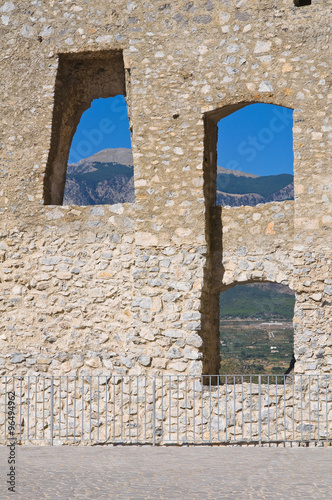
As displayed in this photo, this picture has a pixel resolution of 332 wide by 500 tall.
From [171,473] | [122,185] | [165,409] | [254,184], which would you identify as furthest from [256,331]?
[254,184]


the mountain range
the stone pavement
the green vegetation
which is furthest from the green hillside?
the stone pavement

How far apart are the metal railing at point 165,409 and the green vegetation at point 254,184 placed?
304ft

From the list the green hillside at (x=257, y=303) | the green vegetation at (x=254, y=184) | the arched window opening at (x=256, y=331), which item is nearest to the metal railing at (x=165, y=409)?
the arched window opening at (x=256, y=331)

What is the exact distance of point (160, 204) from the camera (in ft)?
32.5

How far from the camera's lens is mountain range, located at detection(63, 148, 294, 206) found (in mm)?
97125

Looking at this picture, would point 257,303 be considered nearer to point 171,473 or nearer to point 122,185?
point 171,473

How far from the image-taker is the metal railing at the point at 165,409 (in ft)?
29.8

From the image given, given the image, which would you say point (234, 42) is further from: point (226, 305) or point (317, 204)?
point (226, 305)

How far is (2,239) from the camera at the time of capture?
10500 mm

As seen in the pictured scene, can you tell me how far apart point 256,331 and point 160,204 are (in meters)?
35.6

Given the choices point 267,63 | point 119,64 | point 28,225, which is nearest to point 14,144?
point 28,225

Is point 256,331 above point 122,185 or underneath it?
underneath

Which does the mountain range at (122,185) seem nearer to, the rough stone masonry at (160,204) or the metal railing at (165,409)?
the rough stone masonry at (160,204)

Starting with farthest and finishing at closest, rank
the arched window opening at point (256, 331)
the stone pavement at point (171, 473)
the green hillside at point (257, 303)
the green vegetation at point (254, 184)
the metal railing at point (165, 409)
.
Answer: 1. the green vegetation at point (254, 184)
2. the green hillside at point (257, 303)
3. the arched window opening at point (256, 331)
4. the metal railing at point (165, 409)
5. the stone pavement at point (171, 473)
